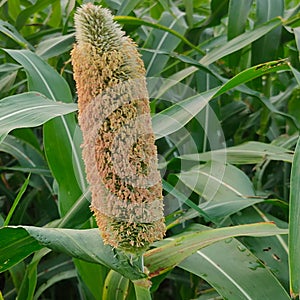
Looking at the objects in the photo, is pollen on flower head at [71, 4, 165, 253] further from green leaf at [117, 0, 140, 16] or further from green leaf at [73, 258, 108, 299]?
green leaf at [117, 0, 140, 16]

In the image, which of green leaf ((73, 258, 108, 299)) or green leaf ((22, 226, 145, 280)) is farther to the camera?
green leaf ((73, 258, 108, 299))

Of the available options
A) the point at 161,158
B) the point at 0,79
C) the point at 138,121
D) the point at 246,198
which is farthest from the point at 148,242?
the point at 0,79

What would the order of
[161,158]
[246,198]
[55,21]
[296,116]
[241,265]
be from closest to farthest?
[241,265] → [246,198] → [161,158] → [296,116] → [55,21]

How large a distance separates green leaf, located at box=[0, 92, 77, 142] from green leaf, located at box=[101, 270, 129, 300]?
0.80 feet

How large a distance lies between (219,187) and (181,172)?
126 millimetres

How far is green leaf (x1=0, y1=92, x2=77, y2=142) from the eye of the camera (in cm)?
66

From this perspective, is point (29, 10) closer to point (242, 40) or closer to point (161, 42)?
point (161, 42)

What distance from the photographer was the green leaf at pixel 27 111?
0.66 m

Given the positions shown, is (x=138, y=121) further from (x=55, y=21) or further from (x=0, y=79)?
(x=55, y=21)

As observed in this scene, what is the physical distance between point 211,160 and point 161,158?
19 cm

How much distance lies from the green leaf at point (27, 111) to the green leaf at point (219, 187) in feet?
1.00

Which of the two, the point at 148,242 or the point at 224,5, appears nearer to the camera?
the point at 148,242

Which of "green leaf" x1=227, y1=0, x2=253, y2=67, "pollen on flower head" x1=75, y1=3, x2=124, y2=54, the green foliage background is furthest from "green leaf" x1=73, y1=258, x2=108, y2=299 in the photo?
"green leaf" x1=227, y1=0, x2=253, y2=67

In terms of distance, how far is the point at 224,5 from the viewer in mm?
1331
